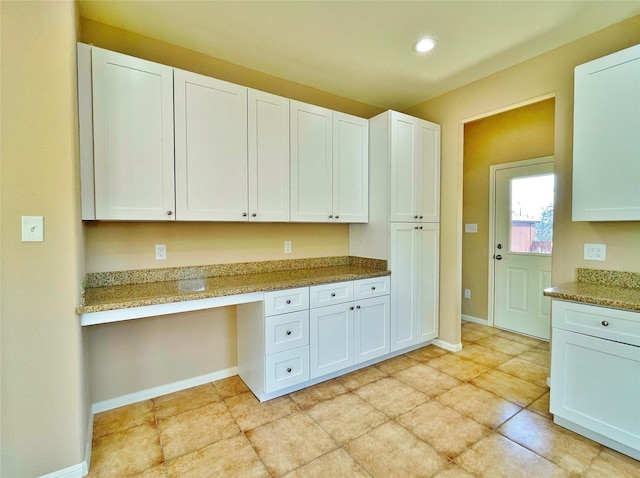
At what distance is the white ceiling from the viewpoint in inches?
74.2

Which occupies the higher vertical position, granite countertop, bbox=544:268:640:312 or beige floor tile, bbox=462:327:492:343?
granite countertop, bbox=544:268:640:312

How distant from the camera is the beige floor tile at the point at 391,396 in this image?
2.16 m

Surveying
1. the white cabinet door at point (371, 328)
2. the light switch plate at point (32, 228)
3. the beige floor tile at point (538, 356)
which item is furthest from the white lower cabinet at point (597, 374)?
the light switch plate at point (32, 228)

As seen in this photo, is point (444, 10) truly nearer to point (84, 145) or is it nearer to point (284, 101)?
point (284, 101)

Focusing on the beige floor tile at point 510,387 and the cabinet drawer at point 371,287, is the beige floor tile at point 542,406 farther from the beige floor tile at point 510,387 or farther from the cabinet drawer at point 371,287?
the cabinet drawer at point 371,287

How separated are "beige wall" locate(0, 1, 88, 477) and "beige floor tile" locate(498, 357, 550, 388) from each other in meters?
3.09

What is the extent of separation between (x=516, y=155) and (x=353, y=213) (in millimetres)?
2176

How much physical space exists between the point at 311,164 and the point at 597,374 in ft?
7.66

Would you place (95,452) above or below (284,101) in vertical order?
below

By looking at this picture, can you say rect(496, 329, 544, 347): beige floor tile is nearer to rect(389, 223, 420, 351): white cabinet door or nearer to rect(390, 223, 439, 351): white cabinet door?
rect(390, 223, 439, 351): white cabinet door

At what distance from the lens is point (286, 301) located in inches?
88.4

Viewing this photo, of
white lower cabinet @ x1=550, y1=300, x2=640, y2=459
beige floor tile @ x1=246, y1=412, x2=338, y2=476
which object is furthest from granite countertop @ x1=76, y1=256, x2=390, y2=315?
white lower cabinet @ x1=550, y1=300, x2=640, y2=459

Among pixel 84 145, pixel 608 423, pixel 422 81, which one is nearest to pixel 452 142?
pixel 422 81

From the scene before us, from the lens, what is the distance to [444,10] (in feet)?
6.27
